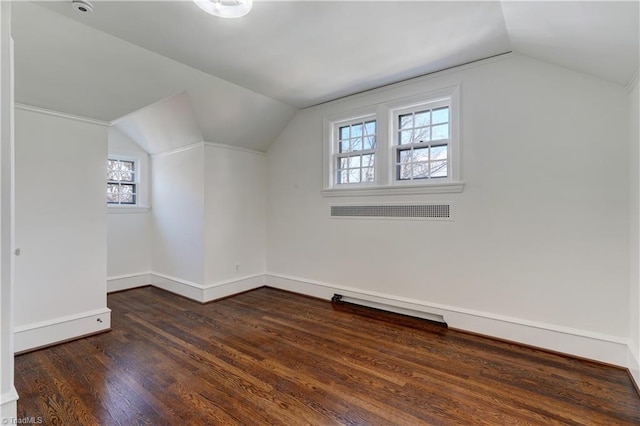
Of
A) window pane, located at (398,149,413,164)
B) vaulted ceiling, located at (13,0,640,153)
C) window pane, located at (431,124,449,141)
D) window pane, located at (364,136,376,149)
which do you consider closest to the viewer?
vaulted ceiling, located at (13,0,640,153)

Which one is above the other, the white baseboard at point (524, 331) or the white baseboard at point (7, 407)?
the white baseboard at point (7, 407)

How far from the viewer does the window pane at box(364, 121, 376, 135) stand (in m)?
3.79

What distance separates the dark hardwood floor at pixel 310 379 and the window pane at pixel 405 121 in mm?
2310

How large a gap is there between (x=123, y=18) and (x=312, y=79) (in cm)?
180

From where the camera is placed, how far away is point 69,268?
2896mm

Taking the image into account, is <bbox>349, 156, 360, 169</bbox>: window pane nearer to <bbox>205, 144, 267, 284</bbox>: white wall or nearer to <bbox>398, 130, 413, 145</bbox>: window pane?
<bbox>398, 130, 413, 145</bbox>: window pane

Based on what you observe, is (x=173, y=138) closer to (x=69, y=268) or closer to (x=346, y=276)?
(x=69, y=268)

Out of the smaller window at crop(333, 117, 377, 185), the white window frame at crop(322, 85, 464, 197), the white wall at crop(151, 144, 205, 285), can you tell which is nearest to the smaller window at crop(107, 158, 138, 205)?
the white wall at crop(151, 144, 205, 285)

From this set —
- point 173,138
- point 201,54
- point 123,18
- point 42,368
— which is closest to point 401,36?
point 201,54

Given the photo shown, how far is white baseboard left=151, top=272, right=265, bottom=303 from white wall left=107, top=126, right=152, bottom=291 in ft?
1.04

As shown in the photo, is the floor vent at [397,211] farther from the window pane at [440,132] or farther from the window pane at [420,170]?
the window pane at [440,132]

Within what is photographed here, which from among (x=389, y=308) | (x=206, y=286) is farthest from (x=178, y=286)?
(x=389, y=308)

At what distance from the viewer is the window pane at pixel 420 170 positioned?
339cm

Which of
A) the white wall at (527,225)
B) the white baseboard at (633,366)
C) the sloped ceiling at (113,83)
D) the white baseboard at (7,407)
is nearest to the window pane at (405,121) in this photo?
the white wall at (527,225)
